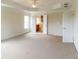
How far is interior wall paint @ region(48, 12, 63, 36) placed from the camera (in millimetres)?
11242

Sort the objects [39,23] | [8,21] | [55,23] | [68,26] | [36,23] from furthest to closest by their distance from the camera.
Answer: [39,23]
[36,23]
[55,23]
[8,21]
[68,26]

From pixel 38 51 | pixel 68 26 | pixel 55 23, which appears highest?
pixel 55 23

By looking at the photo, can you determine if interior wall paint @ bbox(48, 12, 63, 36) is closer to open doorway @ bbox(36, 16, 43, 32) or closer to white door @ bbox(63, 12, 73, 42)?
open doorway @ bbox(36, 16, 43, 32)

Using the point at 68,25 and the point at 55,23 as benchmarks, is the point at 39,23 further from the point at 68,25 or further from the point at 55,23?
the point at 68,25

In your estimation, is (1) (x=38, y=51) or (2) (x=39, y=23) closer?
(1) (x=38, y=51)

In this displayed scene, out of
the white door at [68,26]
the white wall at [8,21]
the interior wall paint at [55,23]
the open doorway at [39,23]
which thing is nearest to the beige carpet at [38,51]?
the white door at [68,26]

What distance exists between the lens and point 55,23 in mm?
11594

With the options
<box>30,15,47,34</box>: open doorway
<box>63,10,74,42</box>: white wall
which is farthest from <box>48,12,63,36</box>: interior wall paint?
<box>63,10,74,42</box>: white wall

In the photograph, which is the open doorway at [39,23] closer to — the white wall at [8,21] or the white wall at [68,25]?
the white wall at [8,21]

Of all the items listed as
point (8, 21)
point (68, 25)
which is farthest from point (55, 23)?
point (8, 21)

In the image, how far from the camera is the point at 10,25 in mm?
9133

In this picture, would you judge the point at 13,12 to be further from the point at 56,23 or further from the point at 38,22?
the point at 38,22

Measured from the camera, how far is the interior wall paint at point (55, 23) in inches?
443

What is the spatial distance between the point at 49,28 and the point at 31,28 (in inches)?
113
